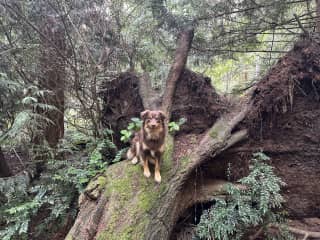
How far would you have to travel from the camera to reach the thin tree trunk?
18.9ft

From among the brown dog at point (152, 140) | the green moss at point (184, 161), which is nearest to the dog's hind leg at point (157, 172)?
the brown dog at point (152, 140)

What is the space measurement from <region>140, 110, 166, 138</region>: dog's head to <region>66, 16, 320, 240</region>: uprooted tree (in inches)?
25.6

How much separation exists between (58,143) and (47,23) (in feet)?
7.90

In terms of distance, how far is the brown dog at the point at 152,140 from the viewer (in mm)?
4273

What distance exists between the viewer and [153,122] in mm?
4195

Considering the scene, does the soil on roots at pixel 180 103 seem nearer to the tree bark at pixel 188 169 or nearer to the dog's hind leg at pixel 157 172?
the tree bark at pixel 188 169

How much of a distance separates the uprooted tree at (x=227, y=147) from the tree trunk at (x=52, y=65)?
1.67 metres

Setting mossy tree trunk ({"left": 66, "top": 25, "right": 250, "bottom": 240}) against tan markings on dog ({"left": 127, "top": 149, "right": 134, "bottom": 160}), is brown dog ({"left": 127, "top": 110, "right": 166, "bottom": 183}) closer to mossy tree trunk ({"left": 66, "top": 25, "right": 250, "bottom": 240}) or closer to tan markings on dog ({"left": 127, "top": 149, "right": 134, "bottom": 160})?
mossy tree trunk ({"left": 66, "top": 25, "right": 250, "bottom": 240})

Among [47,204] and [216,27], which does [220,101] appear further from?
[47,204]

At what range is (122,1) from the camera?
6.15 m

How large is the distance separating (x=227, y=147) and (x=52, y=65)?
3524 millimetres

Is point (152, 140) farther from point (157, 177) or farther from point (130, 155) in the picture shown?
point (130, 155)

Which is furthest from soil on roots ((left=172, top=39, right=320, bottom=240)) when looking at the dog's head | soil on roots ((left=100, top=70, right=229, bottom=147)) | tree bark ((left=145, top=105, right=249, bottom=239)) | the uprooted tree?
the dog's head

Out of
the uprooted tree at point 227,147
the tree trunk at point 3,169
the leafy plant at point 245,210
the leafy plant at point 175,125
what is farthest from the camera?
the tree trunk at point 3,169
